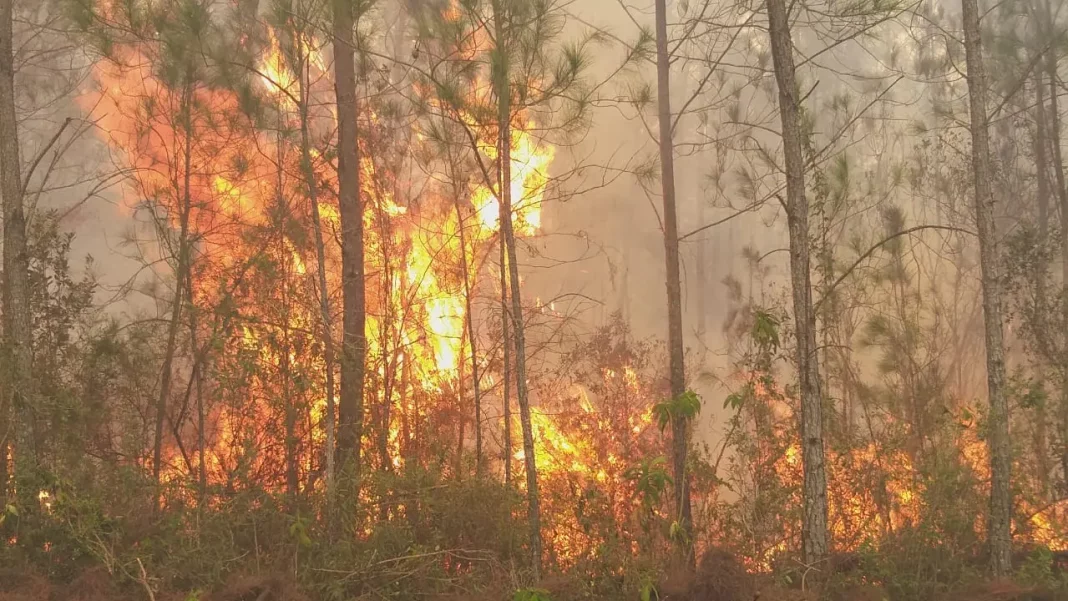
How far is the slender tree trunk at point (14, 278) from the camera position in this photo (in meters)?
5.41

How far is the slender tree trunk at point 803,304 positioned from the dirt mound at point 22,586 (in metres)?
5.05

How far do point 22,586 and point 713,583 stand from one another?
4.65 metres

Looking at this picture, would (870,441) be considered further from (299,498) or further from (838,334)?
(299,498)

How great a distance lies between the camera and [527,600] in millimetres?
3953

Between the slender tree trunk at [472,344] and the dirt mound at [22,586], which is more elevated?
the slender tree trunk at [472,344]

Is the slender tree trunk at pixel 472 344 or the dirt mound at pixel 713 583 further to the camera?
the slender tree trunk at pixel 472 344

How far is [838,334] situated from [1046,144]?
398 cm

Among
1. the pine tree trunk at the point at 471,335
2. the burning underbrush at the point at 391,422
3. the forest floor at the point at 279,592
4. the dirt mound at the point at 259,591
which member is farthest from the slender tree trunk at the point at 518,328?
the pine tree trunk at the point at 471,335

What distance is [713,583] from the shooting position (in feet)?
14.4

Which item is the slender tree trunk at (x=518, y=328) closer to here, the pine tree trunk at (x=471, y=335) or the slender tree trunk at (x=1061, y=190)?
the pine tree trunk at (x=471, y=335)

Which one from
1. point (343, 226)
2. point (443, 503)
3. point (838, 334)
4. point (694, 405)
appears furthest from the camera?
point (838, 334)

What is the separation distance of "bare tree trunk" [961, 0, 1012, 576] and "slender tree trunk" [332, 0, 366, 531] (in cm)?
471

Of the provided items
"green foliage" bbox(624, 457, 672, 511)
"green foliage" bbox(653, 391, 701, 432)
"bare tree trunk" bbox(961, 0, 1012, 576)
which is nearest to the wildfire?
"green foliage" bbox(653, 391, 701, 432)

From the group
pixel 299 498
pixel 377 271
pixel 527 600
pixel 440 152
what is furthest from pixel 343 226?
pixel 527 600
